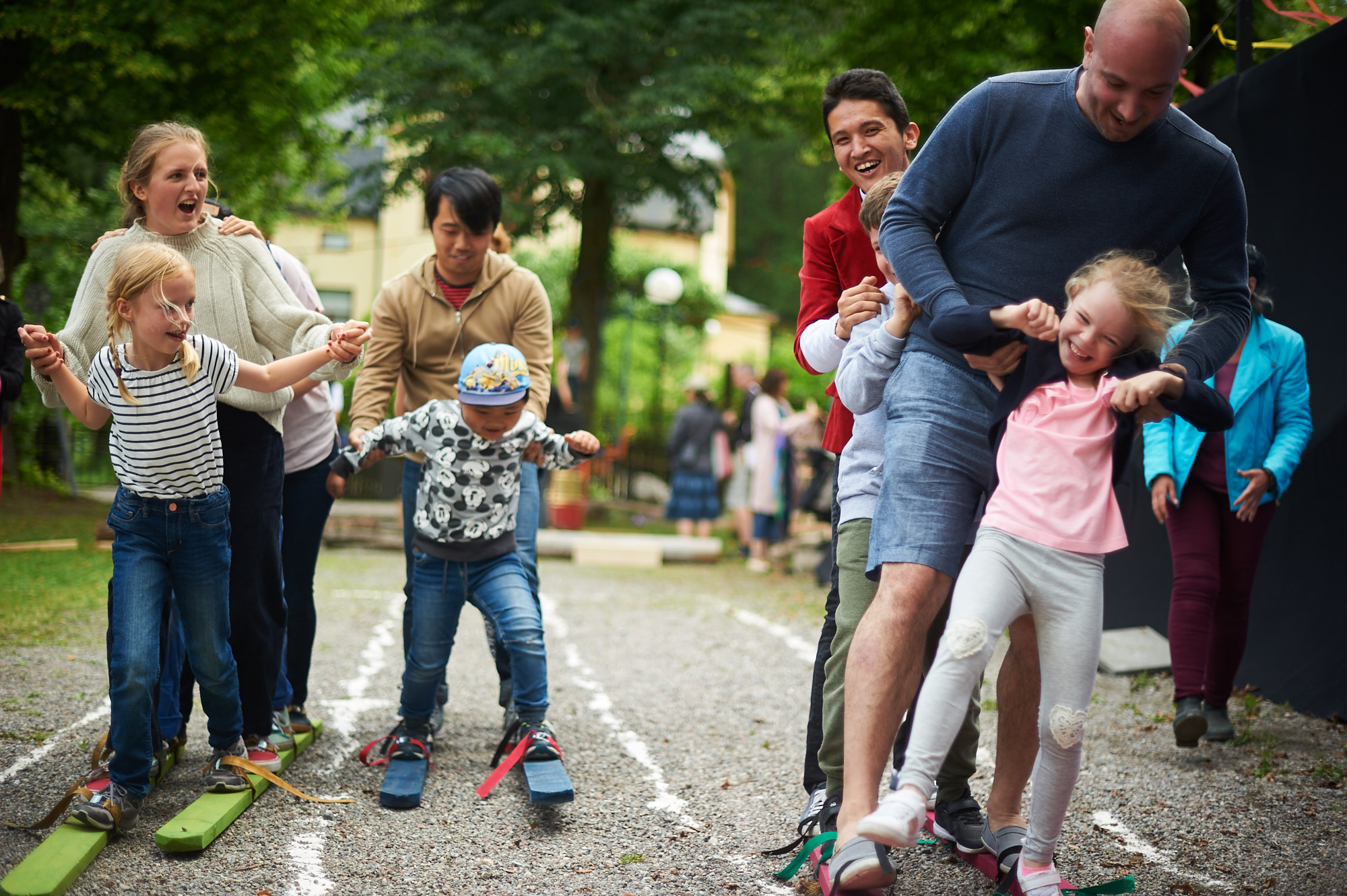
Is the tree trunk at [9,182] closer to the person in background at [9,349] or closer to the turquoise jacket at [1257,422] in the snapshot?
the person in background at [9,349]

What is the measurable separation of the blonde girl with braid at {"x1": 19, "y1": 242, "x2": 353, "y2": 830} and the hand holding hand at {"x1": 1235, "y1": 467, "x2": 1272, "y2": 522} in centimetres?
351

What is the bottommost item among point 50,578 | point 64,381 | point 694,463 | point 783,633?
point 783,633

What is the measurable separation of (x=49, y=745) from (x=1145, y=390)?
153 inches

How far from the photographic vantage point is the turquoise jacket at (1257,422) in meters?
4.57

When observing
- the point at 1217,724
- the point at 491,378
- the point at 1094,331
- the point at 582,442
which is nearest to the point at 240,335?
the point at 491,378

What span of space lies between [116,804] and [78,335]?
4.56ft

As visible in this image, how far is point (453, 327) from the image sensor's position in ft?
14.2

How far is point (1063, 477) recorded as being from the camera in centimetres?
261

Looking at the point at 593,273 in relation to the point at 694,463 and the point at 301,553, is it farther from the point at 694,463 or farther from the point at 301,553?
the point at 301,553

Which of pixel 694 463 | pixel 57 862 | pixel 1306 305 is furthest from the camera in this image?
pixel 694 463

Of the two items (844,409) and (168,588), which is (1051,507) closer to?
(844,409)

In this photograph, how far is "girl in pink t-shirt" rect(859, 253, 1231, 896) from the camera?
2.54 metres

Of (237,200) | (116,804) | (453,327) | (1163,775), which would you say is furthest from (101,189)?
(1163,775)

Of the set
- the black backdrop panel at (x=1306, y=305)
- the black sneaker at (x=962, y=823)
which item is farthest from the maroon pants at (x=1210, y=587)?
the black sneaker at (x=962, y=823)
